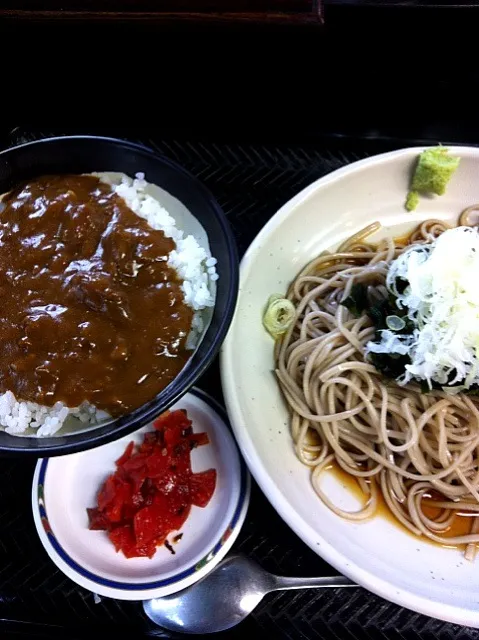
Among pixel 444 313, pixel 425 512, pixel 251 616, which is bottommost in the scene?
pixel 251 616

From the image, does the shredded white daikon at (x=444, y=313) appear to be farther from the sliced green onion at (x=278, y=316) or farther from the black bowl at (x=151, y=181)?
Result: the black bowl at (x=151, y=181)

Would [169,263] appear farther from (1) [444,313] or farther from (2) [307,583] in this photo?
(2) [307,583]

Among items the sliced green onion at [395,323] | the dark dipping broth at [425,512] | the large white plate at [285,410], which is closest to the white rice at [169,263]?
the large white plate at [285,410]

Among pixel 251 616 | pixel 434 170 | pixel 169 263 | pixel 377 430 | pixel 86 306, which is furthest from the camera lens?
pixel 434 170

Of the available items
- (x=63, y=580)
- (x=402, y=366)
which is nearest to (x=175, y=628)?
(x=63, y=580)

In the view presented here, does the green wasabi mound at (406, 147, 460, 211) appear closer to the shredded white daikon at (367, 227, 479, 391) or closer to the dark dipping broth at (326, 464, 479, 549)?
the shredded white daikon at (367, 227, 479, 391)

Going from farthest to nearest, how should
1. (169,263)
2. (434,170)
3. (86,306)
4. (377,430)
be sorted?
(434,170) → (377,430) → (169,263) → (86,306)

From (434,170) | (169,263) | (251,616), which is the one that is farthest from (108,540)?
(434,170)
